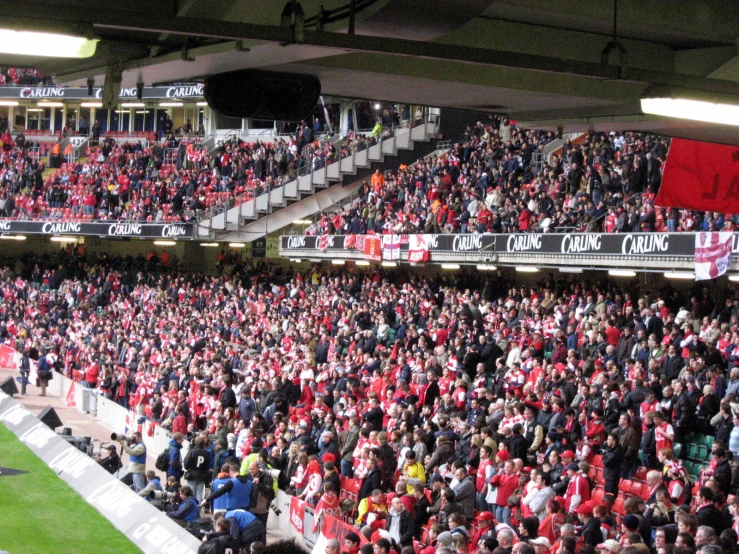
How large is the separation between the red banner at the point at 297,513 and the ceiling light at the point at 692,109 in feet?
29.8

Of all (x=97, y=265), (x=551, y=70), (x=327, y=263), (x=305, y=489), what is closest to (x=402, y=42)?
(x=551, y=70)

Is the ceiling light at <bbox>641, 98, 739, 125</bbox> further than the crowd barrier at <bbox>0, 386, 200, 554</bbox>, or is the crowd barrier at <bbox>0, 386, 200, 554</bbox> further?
the crowd barrier at <bbox>0, 386, 200, 554</bbox>

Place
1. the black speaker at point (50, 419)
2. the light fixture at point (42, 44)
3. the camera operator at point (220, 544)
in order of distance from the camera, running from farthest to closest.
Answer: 1. the black speaker at point (50, 419)
2. the camera operator at point (220, 544)
3. the light fixture at point (42, 44)

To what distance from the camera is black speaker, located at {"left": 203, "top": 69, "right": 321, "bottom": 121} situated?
5672 millimetres

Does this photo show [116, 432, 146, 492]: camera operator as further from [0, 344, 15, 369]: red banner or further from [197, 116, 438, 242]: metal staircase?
[197, 116, 438, 242]: metal staircase

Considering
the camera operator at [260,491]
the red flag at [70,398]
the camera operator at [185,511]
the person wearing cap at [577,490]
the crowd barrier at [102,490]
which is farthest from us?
the red flag at [70,398]

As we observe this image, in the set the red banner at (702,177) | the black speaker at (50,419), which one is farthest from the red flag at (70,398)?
the red banner at (702,177)

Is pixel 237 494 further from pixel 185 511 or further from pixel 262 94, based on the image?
pixel 262 94

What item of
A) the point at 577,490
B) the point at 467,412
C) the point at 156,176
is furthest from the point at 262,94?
the point at 156,176

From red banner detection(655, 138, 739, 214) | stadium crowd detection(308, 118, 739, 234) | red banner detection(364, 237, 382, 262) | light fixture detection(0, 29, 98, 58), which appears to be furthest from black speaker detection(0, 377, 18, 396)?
light fixture detection(0, 29, 98, 58)

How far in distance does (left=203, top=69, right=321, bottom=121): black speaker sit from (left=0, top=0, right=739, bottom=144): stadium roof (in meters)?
0.08

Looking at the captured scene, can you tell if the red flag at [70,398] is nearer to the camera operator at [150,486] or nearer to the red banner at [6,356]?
the red banner at [6,356]

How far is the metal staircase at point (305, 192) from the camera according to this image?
33.1m

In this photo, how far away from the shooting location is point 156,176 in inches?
1570
